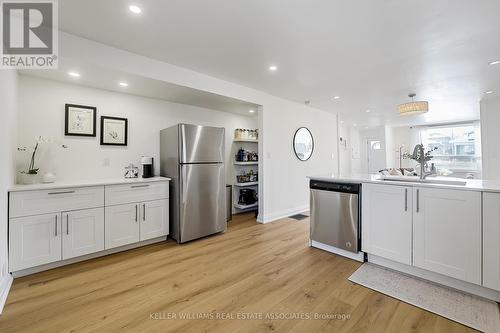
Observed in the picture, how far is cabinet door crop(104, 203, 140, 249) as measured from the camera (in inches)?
106

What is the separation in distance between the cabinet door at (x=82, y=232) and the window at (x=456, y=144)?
10911 millimetres

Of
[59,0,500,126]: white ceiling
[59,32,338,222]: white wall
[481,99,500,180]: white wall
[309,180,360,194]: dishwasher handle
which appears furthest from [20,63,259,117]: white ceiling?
[481,99,500,180]: white wall

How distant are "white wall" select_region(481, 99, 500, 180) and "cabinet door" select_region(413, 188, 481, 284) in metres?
4.49

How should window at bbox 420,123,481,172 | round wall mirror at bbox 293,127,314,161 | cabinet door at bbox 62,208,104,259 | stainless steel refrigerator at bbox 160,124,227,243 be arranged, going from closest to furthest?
cabinet door at bbox 62,208,104,259 → stainless steel refrigerator at bbox 160,124,227,243 → round wall mirror at bbox 293,127,314,161 → window at bbox 420,123,481,172

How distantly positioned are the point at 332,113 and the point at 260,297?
5.55 meters

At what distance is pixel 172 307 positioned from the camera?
5.88 feet

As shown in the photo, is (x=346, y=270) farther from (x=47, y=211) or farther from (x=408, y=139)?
(x=408, y=139)

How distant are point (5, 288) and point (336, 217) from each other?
3.37 metres

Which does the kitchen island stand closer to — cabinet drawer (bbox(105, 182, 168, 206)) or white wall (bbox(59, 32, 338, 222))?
white wall (bbox(59, 32, 338, 222))

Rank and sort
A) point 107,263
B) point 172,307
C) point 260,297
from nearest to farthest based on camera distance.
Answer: point 172,307 < point 260,297 < point 107,263

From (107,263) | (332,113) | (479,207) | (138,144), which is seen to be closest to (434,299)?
(479,207)

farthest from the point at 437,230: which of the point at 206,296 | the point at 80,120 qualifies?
the point at 80,120

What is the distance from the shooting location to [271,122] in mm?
4371

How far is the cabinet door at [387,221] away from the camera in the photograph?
2.22m
